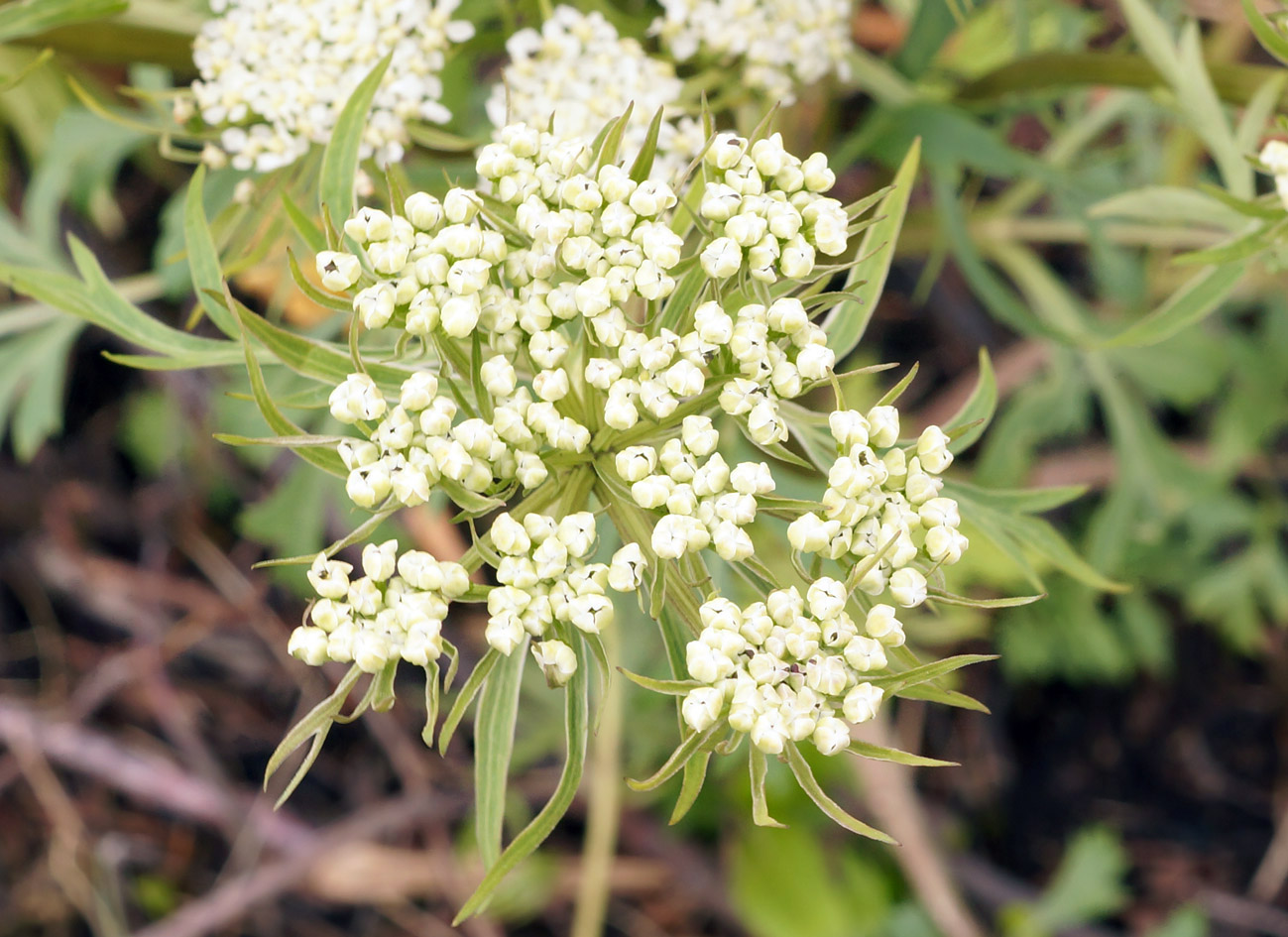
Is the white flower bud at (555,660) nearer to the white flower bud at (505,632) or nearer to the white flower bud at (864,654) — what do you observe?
the white flower bud at (505,632)

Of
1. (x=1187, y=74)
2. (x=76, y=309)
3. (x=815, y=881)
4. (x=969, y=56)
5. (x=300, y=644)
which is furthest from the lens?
(x=815, y=881)

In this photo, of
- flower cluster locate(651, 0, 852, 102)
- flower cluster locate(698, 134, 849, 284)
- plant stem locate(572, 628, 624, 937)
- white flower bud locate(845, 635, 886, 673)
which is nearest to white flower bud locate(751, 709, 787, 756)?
white flower bud locate(845, 635, 886, 673)

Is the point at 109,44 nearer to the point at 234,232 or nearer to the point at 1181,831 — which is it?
the point at 234,232

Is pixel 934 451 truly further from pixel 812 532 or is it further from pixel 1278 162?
pixel 1278 162

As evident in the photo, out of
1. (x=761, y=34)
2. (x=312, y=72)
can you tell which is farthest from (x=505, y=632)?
(x=761, y=34)

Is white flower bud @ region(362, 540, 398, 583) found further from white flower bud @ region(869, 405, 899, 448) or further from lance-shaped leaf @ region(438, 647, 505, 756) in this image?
white flower bud @ region(869, 405, 899, 448)

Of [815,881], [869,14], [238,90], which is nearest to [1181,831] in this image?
[815,881]
